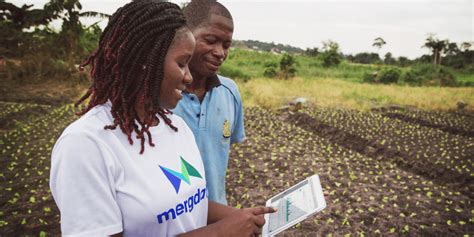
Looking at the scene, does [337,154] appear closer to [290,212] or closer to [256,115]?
[256,115]

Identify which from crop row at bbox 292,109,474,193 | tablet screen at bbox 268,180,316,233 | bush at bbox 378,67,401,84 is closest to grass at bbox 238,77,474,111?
crop row at bbox 292,109,474,193

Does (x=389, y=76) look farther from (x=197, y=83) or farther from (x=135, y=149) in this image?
(x=135, y=149)

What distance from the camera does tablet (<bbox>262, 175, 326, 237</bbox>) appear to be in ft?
4.18

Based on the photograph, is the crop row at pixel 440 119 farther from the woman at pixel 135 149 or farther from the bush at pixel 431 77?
the bush at pixel 431 77

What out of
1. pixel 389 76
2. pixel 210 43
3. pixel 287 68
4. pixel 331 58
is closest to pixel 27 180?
pixel 210 43

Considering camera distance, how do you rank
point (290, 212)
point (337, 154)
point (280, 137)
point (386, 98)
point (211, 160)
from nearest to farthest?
point (290, 212), point (211, 160), point (337, 154), point (280, 137), point (386, 98)

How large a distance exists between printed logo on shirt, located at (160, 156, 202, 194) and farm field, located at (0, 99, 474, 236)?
9.42 ft

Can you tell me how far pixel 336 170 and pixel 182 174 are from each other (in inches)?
193

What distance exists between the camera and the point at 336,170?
5.59 metres

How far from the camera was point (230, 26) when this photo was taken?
69.7 inches

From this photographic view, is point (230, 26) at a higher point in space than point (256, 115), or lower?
higher

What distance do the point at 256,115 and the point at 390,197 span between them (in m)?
5.20

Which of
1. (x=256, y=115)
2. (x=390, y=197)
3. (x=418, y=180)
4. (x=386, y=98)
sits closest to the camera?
(x=390, y=197)

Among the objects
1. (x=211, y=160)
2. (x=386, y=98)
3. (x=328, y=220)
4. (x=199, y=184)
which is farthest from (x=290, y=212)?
(x=386, y=98)
